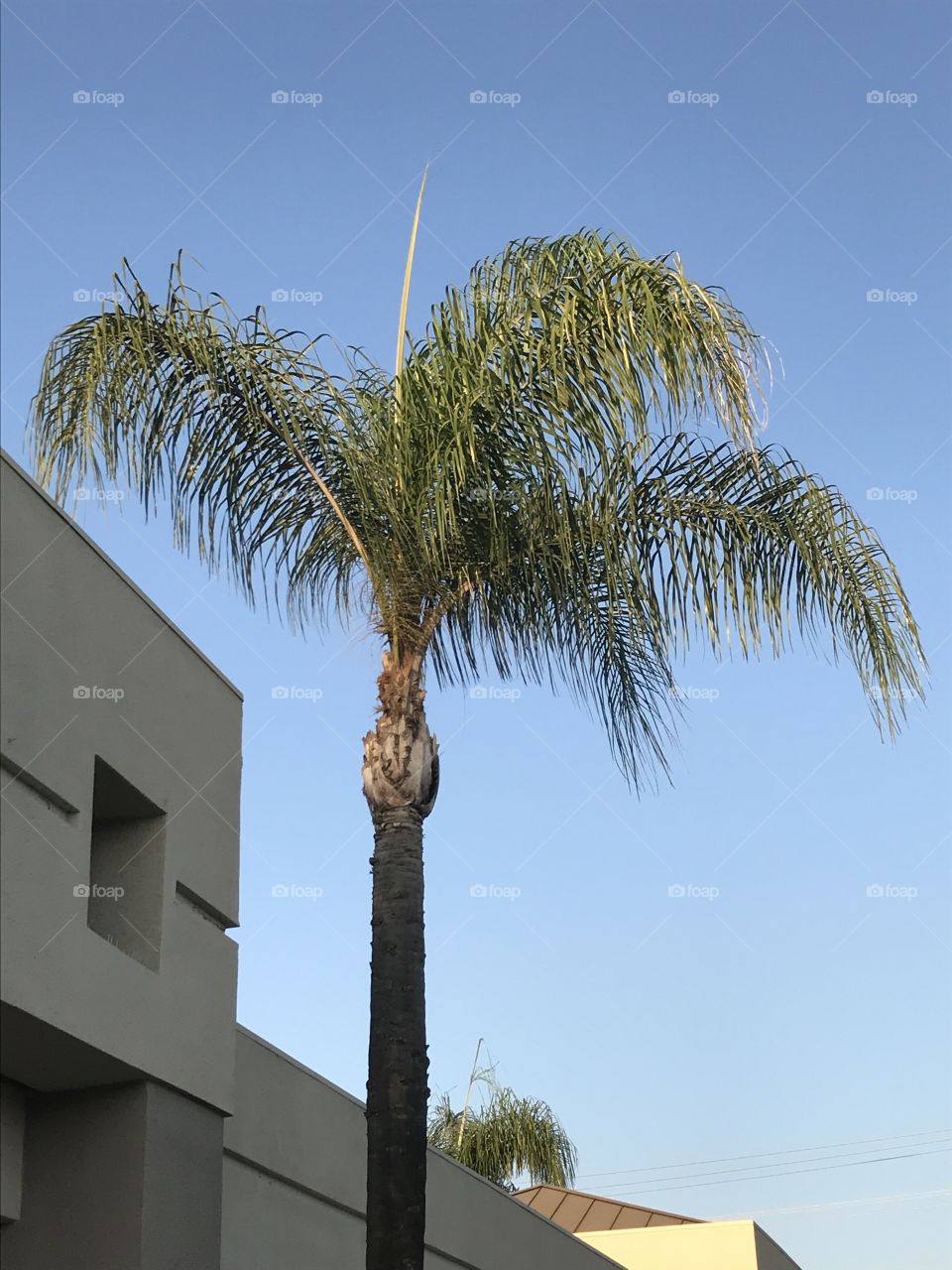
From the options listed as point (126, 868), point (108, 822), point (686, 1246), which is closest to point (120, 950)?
point (126, 868)

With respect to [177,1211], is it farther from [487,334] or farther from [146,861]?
[487,334]

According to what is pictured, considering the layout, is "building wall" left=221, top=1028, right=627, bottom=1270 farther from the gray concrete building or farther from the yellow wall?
the yellow wall

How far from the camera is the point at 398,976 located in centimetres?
899

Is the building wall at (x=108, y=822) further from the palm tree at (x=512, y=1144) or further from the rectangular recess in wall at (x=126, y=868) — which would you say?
the palm tree at (x=512, y=1144)

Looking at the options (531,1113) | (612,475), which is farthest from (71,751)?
(531,1113)

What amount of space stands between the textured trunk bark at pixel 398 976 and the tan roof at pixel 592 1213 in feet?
52.2

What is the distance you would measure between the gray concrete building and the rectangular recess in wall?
0.01 meters

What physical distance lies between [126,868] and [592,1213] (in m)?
17.9

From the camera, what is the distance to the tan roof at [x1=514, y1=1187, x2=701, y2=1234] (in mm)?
24219

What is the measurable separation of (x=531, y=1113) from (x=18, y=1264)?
21.6 meters

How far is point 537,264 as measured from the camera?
33.2ft

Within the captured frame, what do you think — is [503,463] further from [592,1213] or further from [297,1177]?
[592,1213]

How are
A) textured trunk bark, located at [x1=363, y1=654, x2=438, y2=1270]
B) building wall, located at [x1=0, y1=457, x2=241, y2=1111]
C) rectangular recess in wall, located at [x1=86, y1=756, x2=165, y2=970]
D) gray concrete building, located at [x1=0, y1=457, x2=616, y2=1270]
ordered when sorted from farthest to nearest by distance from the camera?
rectangular recess in wall, located at [x1=86, y1=756, x2=165, y2=970] → textured trunk bark, located at [x1=363, y1=654, x2=438, y2=1270] → gray concrete building, located at [x1=0, y1=457, x2=616, y2=1270] → building wall, located at [x1=0, y1=457, x2=241, y2=1111]

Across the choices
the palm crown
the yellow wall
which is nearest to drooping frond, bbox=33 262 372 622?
the palm crown
